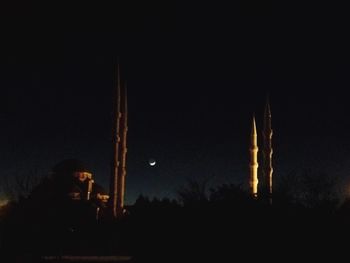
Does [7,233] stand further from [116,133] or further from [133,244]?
[116,133]

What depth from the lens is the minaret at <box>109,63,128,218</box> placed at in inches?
1467

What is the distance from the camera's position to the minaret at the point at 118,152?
37250mm

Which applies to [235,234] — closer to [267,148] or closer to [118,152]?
[118,152]

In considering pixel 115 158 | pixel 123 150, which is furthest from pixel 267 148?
pixel 115 158

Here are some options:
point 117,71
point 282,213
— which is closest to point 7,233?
point 282,213

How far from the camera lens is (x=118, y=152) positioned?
3881 cm

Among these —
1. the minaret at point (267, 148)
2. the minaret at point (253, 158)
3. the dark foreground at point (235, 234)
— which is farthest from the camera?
the minaret at point (253, 158)

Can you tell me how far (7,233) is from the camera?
17.4 m

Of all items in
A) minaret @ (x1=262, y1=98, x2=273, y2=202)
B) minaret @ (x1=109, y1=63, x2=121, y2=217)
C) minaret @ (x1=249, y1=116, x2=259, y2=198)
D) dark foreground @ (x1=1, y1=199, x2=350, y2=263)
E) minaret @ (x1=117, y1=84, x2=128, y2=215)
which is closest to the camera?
dark foreground @ (x1=1, y1=199, x2=350, y2=263)

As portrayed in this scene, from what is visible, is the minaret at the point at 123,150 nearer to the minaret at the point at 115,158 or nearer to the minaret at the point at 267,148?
the minaret at the point at 115,158

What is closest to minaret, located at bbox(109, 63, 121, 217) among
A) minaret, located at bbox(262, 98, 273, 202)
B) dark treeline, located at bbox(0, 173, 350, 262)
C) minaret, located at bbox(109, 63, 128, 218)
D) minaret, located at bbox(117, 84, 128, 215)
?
minaret, located at bbox(109, 63, 128, 218)

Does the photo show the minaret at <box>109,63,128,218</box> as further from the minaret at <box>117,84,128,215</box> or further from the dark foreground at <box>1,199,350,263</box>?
the dark foreground at <box>1,199,350,263</box>

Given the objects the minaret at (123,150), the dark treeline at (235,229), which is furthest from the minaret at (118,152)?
the dark treeline at (235,229)

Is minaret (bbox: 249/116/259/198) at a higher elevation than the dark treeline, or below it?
higher
